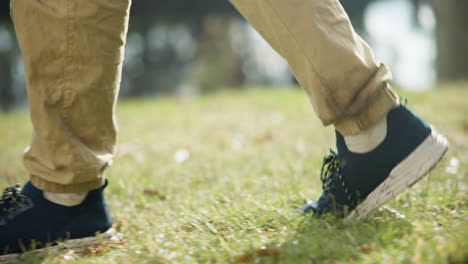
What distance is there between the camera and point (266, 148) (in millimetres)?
2922

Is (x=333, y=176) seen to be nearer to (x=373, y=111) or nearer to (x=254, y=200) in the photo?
(x=373, y=111)

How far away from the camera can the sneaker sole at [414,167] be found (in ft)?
4.01

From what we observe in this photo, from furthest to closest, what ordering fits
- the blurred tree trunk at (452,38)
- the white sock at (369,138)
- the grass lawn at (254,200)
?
1. the blurred tree trunk at (452,38)
2. the white sock at (369,138)
3. the grass lawn at (254,200)

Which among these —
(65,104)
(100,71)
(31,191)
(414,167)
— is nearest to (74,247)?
(31,191)

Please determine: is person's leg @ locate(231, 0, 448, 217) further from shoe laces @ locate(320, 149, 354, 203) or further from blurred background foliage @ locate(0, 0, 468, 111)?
blurred background foliage @ locate(0, 0, 468, 111)

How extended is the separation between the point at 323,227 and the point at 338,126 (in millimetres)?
324

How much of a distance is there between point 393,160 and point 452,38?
7.05m

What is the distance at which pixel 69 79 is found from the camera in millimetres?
1316

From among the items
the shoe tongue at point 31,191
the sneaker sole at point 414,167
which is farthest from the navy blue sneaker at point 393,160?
the shoe tongue at point 31,191

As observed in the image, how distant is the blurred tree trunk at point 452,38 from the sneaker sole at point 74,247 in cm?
714

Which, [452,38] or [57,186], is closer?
[57,186]

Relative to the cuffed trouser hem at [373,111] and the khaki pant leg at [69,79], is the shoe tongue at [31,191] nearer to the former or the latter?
the khaki pant leg at [69,79]

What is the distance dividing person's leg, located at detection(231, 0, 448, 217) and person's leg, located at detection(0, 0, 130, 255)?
1.53ft

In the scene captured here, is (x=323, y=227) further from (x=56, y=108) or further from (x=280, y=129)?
(x=280, y=129)
